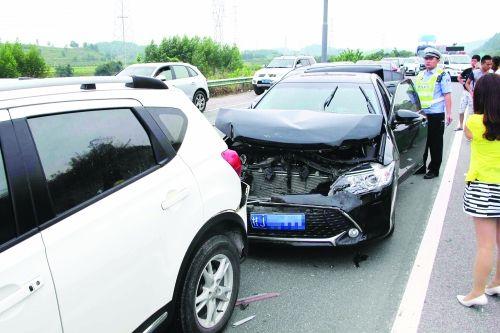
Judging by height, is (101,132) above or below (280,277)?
above

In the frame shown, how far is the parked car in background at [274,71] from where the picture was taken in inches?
845

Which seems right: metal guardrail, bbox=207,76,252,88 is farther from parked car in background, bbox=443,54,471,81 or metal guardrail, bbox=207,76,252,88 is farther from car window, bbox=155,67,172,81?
parked car in background, bbox=443,54,471,81

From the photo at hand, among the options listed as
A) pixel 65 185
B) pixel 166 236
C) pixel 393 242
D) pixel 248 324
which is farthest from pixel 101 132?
pixel 393 242

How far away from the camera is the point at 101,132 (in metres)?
2.40

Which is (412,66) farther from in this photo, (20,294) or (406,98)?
(20,294)

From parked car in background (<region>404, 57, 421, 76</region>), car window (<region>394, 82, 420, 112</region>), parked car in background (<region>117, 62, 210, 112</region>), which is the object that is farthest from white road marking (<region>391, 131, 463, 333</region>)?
parked car in background (<region>404, 57, 421, 76</region>)

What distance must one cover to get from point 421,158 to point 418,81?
1331mm

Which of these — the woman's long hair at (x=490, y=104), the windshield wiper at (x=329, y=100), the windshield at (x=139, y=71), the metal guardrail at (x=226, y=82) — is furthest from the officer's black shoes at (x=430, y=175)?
the metal guardrail at (x=226, y=82)

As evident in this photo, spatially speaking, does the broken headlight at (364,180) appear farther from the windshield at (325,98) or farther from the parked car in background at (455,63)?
the parked car in background at (455,63)

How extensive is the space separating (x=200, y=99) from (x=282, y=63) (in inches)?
321

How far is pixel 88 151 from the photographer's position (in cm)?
229

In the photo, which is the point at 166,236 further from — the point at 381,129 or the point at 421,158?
the point at 421,158

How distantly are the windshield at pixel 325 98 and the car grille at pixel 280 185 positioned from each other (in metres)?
1.23

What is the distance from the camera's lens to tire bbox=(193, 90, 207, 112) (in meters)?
15.9
